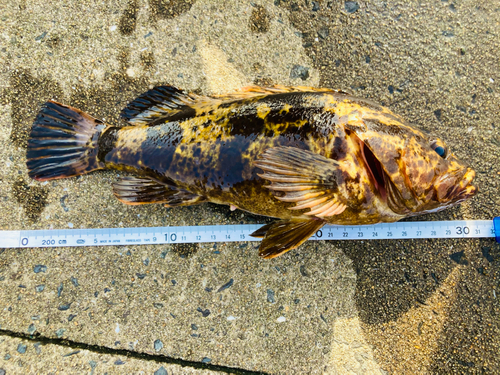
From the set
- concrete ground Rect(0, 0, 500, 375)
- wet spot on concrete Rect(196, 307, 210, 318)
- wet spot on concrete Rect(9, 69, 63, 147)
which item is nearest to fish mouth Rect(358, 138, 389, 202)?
concrete ground Rect(0, 0, 500, 375)

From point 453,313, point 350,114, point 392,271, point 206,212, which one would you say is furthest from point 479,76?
point 206,212

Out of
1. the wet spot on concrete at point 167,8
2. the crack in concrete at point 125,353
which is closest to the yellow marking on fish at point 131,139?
the wet spot on concrete at point 167,8

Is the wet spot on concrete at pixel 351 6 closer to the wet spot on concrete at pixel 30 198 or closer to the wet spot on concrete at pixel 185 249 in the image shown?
the wet spot on concrete at pixel 185 249

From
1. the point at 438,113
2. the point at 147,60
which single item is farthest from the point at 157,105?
the point at 438,113

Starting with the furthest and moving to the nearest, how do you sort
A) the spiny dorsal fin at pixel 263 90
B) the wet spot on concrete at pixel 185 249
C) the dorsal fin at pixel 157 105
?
the wet spot on concrete at pixel 185 249, the dorsal fin at pixel 157 105, the spiny dorsal fin at pixel 263 90

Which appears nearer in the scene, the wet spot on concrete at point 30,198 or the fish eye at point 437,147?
the fish eye at point 437,147

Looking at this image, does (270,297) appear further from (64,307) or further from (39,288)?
(39,288)

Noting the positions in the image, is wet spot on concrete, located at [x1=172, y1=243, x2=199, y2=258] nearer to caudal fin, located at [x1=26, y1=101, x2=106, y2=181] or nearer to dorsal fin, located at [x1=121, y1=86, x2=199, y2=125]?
caudal fin, located at [x1=26, y1=101, x2=106, y2=181]
